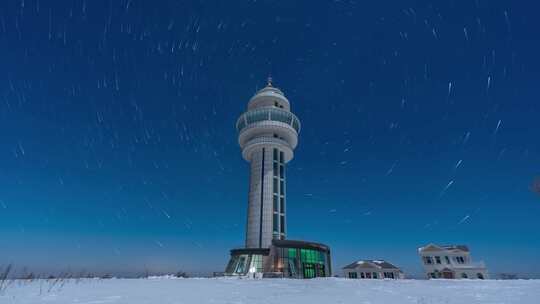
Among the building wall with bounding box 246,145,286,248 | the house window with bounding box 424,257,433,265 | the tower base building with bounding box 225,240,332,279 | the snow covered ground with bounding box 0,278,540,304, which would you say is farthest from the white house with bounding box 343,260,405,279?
the snow covered ground with bounding box 0,278,540,304

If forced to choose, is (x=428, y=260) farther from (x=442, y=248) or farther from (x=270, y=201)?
(x=270, y=201)

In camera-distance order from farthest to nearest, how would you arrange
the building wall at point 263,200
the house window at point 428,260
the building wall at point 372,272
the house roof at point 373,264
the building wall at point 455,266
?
1. the building wall at point 263,200
2. the house roof at point 373,264
3. the building wall at point 372,272
4. the house window at point 428,260
5. the building wall at point 455,266

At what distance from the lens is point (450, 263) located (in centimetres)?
5188

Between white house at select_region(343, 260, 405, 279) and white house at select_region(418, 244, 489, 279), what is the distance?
672 centimetres

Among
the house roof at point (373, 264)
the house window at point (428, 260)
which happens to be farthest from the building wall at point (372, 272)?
the house window at point (428, 260)

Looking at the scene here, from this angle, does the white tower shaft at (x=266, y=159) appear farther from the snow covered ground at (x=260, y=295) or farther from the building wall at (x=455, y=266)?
the snow covered ground at (x=260, y=295)

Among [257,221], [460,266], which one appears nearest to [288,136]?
[257,221]

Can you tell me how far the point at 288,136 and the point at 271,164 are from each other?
10.6 metres

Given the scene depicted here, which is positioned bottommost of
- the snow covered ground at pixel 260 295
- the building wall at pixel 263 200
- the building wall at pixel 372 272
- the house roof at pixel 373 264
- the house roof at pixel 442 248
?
the snow covered ground at pixel 260 295

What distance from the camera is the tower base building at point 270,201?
165ft

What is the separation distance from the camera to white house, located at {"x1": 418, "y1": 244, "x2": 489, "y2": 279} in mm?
49875

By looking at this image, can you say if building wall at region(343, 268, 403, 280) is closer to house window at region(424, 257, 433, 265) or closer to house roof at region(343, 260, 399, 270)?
house roof at region(343, 260, 399, 270)

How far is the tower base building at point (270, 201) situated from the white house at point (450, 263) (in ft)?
62.1

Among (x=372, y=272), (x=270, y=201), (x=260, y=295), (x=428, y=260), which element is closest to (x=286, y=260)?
(x=270, y=201)
